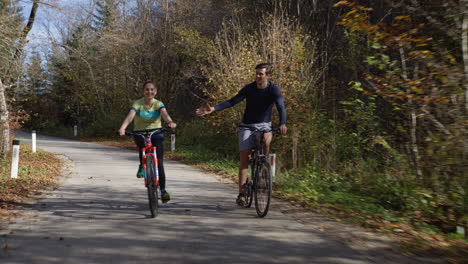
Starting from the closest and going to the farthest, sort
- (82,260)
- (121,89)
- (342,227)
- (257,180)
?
(82,260) → (342,227) → (257,180) → (121,89)

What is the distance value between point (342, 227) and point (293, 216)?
0.90m

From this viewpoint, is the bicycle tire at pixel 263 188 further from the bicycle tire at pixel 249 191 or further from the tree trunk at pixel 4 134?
the tree trunk at pixel 4 134

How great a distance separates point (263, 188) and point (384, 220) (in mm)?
1670

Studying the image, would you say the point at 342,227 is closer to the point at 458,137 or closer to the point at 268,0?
the point at 458,137

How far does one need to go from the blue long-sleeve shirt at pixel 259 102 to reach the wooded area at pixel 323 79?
4.56 ft

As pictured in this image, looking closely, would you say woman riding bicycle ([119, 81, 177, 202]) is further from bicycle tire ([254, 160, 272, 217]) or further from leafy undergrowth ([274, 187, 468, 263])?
leafy undergrowth ([274, 187, 468, 263])

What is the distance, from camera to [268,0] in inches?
886

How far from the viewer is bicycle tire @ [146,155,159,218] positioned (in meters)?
6.08

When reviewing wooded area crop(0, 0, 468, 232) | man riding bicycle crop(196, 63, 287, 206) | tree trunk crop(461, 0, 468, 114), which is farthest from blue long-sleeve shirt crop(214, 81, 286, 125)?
tree trunk crop(461, 0, 468, 114)

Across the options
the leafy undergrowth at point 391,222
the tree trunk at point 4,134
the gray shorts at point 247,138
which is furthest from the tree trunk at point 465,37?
the tree trunk at point 4,134

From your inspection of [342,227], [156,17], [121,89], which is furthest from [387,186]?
[121,89]

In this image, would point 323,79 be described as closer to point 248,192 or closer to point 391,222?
point 248,192

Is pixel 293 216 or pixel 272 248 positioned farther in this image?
pixel 293 216

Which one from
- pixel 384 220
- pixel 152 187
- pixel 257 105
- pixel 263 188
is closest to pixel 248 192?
pixel 263 188
